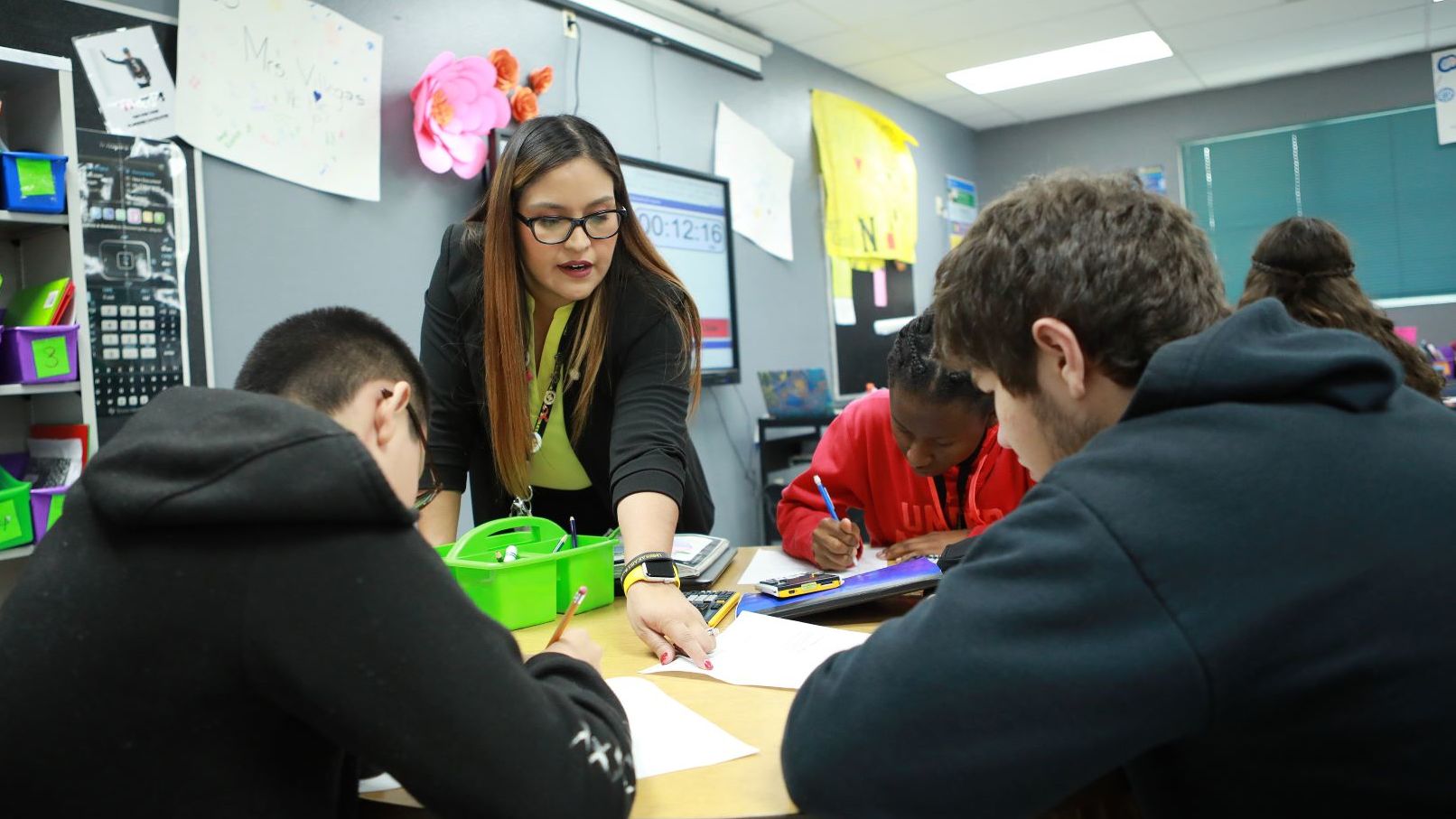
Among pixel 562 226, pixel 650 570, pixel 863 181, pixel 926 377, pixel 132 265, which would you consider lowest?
pixel 650 570

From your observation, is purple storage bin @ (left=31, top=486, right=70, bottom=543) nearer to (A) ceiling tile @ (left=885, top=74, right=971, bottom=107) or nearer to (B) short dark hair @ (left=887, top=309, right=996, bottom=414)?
(B) short dark hair @ (left=887, top=309, right=996, bottom=414)

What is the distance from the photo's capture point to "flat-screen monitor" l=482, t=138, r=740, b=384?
362 centimetres

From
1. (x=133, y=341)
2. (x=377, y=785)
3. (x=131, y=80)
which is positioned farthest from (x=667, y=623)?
(x=131, y=80)

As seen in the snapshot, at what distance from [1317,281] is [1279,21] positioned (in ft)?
9.47

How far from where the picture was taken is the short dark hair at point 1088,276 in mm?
811

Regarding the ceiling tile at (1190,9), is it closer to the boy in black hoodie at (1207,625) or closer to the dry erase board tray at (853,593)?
the dry erase board tray at (853,593)

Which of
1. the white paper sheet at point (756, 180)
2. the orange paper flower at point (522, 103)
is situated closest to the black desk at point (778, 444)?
the white paper sheet at point (756, 180)

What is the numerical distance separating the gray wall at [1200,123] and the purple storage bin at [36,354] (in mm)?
4169

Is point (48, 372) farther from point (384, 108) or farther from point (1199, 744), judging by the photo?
point (1199, 744)

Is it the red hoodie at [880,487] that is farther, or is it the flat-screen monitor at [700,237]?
the flat-screen monitor at [700,237]

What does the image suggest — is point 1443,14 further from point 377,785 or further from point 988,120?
point 377,785

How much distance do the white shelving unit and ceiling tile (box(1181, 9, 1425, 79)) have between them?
4840 millimetres

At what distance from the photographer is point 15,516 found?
1761 millimetres

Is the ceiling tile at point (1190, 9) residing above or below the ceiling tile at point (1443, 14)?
below
